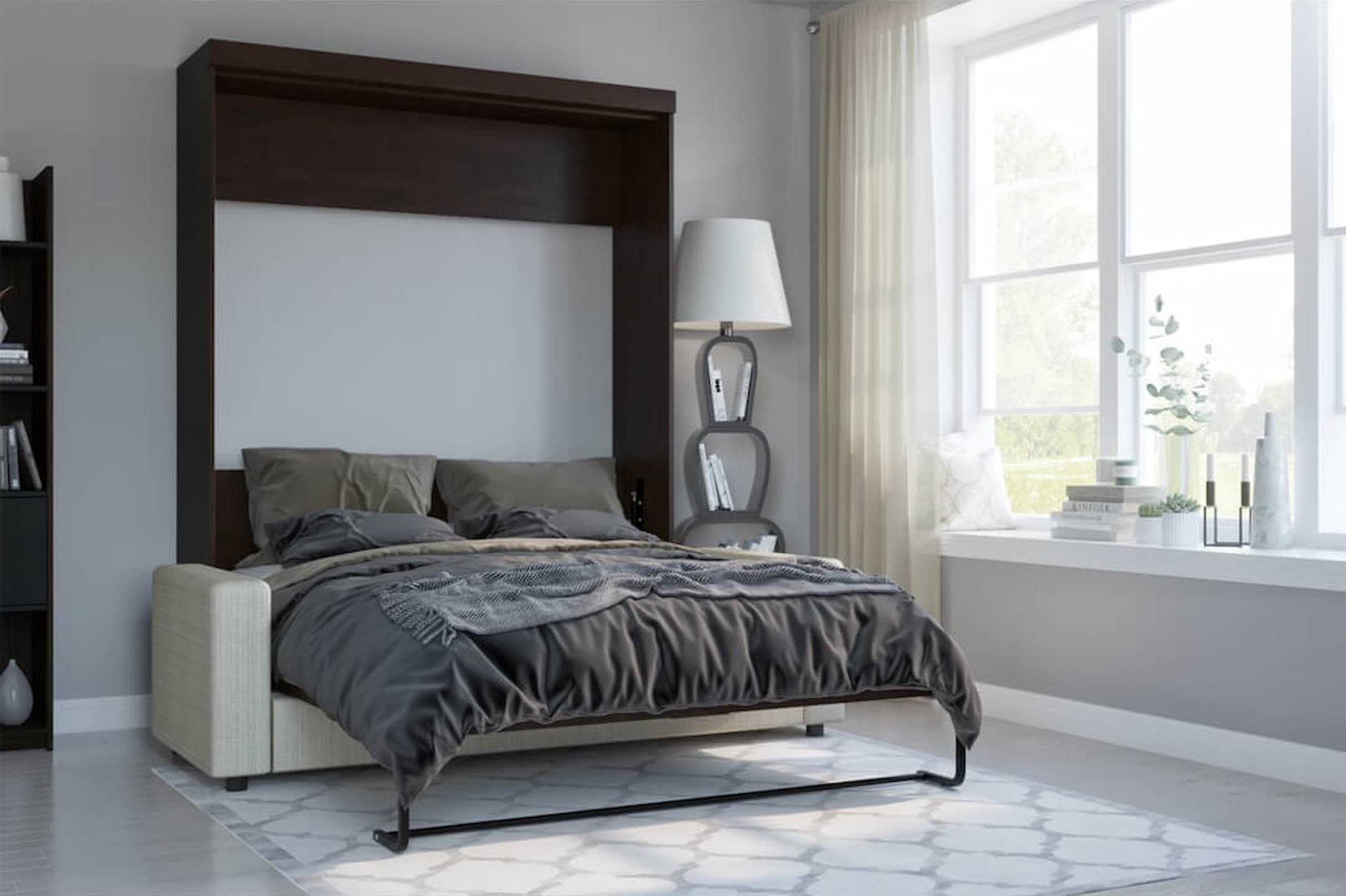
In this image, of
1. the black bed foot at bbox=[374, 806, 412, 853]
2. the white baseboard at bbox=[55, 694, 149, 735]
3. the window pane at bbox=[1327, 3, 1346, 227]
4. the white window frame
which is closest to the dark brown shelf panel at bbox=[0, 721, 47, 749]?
the white baseboard at bbox=[55, 694, 149, 735]

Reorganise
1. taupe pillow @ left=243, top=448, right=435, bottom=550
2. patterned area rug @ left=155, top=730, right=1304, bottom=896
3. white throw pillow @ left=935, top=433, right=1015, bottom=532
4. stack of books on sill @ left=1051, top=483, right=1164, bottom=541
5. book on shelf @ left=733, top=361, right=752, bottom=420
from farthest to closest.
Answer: book on shelf @ left=733, top=361, right=752, bottom=420, white throw pillow @ left=935, top=433, right=1015, bottom=532, taupe pillow @ left=243, top=448, right=435, bottom=550, stack of books on sill @ left=1051, top=483, right=1164, bottom=541, patterned area rug @ left=155, top=730, right=1304, bottom=896

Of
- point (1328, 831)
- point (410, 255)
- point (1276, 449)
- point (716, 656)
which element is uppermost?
point (410, 255)

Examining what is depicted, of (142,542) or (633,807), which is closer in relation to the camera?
(633,807)

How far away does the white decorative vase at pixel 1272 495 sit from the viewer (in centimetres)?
486

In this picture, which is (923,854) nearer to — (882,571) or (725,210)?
(882,571)

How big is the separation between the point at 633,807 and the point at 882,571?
2.34m

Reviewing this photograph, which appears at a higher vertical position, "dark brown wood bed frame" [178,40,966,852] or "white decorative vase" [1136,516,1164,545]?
"dark brown wood bed frame" [178,40,966,852]

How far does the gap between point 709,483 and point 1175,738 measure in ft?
7.17

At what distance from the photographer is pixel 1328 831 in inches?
156

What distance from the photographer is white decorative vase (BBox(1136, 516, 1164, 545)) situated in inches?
205

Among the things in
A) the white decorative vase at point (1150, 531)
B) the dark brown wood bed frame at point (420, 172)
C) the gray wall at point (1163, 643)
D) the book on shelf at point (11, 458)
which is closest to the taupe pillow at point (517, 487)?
the dark brown wood bed frame at point (420, 172)

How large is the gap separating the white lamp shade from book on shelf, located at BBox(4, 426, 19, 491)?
2474mm

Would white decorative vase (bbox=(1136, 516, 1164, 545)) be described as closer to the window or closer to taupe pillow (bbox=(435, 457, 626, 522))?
the window

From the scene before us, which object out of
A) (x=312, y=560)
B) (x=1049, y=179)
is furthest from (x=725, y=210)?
(x=312, y=560)
